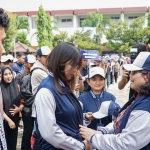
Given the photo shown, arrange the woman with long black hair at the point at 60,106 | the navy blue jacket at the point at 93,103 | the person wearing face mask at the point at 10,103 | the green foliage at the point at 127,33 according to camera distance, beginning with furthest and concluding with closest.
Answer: the green foliage at the point at 127,33, the person wearing face mask at the point at 10,103, the navy blue jacket at the point at 93,103, the woman with long black hair at the point at 60,106

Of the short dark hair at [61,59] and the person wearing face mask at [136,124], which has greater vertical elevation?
the short dark hair at [61,59]

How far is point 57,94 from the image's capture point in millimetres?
1911

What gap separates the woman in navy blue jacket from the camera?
2.94 metres

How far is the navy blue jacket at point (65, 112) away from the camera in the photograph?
1.91 metres

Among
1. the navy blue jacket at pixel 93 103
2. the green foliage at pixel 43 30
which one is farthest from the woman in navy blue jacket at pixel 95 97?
the green foliage at pixel 43 30

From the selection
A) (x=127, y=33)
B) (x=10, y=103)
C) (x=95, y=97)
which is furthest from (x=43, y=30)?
(x=95, y=97)

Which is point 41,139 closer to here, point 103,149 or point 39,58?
point 103,149

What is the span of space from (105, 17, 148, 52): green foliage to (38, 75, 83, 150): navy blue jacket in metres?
30.9

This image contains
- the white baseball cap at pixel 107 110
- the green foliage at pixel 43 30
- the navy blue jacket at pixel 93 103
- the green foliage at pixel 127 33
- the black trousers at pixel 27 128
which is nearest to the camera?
the white baseball cap at pixel 107 110

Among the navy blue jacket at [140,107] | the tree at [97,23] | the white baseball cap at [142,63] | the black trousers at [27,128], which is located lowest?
the black trousers at [27,128]

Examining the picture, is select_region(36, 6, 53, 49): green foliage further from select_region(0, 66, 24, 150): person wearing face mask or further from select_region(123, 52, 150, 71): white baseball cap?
select_region(123, 52, 150, 71): white baseball cap

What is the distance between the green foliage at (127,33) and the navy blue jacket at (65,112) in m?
30.9

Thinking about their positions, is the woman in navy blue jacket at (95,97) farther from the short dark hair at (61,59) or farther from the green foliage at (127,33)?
the green foliage at (127,33)

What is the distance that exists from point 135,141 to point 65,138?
465 mm
